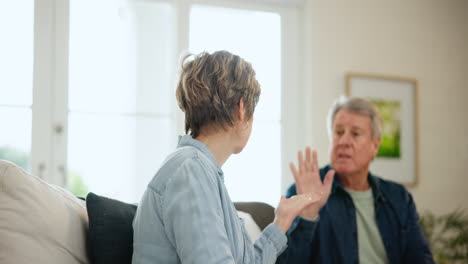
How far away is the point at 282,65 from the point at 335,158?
1.44m

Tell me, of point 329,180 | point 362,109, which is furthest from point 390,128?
point 329,180

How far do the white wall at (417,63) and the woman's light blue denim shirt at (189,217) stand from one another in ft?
7.64

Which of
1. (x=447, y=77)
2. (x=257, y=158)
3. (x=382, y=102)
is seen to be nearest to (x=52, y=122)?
(x=257, y=158)

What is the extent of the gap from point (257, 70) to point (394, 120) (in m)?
1.17

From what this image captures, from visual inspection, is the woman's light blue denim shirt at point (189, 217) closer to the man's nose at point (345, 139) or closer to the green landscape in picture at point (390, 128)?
the man's nose at point (345, 139)

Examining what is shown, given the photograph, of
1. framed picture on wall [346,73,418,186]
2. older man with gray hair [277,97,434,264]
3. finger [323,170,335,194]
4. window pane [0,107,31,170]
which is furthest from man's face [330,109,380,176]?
window pane [0,107,31,170]

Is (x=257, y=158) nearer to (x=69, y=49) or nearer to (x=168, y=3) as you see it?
(x=168, y=3)

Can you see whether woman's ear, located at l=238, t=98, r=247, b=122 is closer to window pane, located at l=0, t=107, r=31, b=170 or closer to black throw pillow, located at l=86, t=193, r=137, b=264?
black throw pillow, located at l=86, t=193, r=137, b=264

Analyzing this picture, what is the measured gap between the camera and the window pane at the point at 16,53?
2.86 m

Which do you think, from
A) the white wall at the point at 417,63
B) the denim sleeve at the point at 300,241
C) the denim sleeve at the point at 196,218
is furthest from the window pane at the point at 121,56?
the denim sleeve at the point at 196,218

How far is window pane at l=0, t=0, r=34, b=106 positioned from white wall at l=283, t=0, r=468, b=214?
188 cm

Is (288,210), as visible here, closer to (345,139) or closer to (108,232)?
(108,232)

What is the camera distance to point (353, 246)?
2.08 metres

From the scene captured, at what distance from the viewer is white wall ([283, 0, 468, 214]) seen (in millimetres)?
3486
